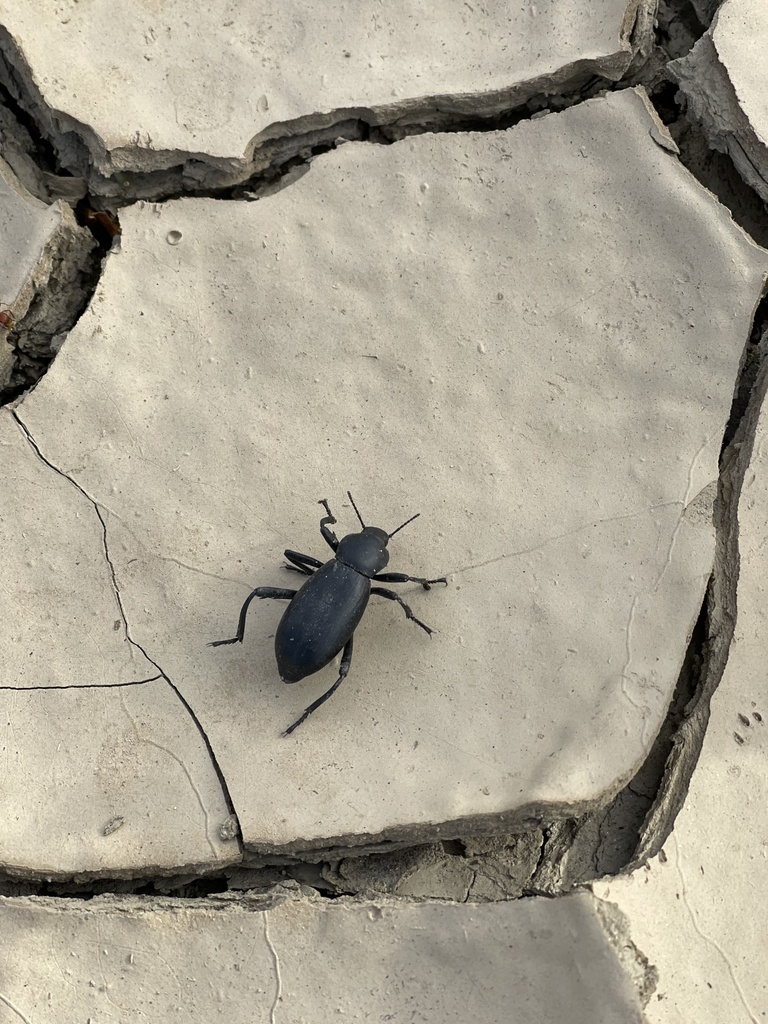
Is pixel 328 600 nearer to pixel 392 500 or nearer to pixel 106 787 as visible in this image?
pixel 392 500

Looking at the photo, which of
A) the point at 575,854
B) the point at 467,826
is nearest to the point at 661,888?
the point at 575,854

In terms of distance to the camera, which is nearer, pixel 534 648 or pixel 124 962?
pixel 124 962

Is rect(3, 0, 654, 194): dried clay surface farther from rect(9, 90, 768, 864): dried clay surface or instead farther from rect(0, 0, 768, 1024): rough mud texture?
rect(9, 90, 768, 864): dried clay surface

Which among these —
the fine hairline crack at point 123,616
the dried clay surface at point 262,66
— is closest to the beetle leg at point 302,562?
the fine hairline crack at point 123,616

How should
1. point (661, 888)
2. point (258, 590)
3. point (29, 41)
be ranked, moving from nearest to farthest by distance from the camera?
point (661, 888) < point (258, 590) < point (29, 41)

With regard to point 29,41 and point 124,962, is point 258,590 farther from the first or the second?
point 29,41

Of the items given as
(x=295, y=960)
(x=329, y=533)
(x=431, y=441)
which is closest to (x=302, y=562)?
(x=329, y=533)

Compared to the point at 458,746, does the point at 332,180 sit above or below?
above

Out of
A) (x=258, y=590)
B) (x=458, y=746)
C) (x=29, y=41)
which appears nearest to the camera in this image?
(x=458, y=746)
